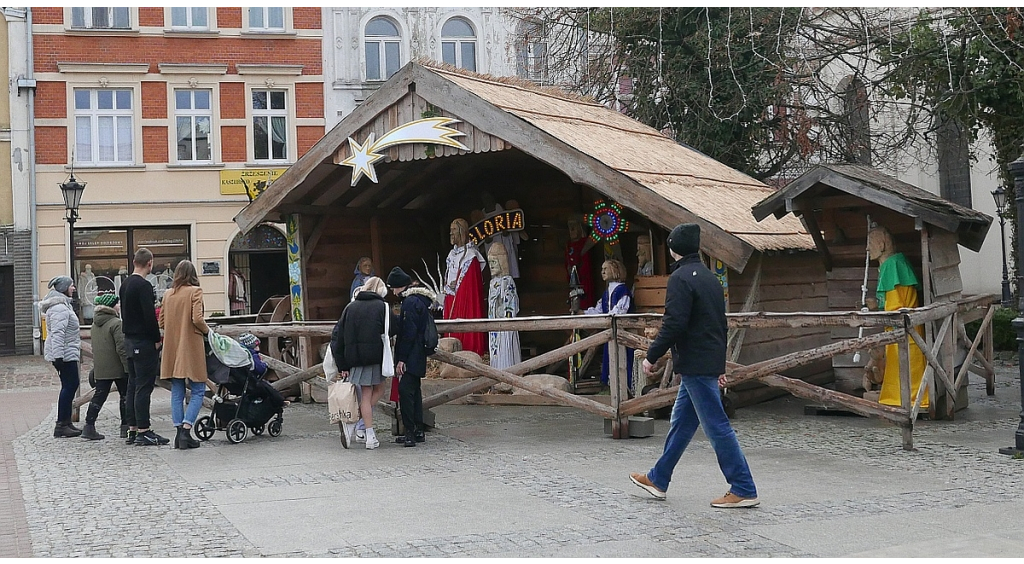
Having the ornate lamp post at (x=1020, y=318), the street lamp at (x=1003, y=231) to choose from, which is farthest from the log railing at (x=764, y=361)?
the street lamp at (x=1003, y=231)

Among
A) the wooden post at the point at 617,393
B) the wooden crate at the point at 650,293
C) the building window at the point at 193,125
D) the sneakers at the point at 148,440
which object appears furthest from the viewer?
the building window at the point at 193,125

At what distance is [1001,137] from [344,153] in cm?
1013

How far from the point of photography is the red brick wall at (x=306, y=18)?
94.5ft

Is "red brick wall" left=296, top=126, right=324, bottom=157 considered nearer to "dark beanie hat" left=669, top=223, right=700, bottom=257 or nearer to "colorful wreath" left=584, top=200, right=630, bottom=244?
"colorful wreath" left=584, top=200, right=630, bottom=244

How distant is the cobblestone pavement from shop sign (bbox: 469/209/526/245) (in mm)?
3984

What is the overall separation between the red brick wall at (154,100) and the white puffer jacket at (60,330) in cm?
1734

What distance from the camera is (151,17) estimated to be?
2775 centimetres

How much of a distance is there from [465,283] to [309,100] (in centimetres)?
1574

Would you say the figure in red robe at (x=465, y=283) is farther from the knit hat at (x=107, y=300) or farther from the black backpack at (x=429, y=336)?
the knit hat at (x=107, y=300)

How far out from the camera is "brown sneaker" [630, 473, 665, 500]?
7426 mm

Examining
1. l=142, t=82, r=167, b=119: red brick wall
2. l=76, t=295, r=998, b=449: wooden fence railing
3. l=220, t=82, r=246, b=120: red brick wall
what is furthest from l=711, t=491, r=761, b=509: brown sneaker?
l=142, t=82, r=167, b=119: red brick wall

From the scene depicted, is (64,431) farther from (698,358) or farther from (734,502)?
(734,502)

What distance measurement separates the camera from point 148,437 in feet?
35.2

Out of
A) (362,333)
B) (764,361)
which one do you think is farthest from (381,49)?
(764,361)
